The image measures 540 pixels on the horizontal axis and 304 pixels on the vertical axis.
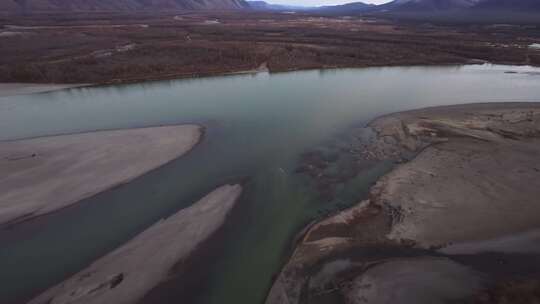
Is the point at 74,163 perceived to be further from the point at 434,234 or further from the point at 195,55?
the point at 195,55

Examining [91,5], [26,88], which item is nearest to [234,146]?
[26,88]

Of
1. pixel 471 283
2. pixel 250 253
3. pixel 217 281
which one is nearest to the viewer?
pixel 471 283

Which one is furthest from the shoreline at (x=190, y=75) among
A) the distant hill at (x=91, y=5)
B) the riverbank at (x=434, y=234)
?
the distant hill at (x=91, y=5)

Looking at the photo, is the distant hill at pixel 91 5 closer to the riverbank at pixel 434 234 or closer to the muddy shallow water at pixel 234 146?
the muddy shallow water at pixel 234 146

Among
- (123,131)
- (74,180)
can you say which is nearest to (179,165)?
(74,180)

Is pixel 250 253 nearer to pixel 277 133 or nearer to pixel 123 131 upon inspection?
pixel 277 133

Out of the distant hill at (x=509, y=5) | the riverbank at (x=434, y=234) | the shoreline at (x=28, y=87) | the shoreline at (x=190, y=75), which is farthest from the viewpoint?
the distant hill at (x=509, y=5)

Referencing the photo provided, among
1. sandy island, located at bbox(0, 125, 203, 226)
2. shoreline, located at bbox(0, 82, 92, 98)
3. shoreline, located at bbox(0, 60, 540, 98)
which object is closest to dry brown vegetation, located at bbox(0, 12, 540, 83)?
shoreline, located at bbox(0, 60, 540, 98)

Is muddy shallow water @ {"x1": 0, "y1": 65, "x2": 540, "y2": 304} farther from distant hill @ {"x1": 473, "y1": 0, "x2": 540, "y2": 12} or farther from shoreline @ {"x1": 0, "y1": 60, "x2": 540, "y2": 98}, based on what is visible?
distant hill @ {"x1": 473, "y1": 0, "x2": 540, "y2": 12}
